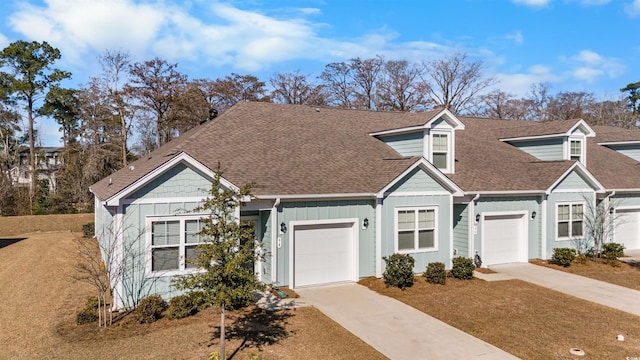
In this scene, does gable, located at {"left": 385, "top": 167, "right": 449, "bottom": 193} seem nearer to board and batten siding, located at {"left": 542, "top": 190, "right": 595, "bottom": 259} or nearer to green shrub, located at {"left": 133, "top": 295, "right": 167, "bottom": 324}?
board and batten siding, located at {"left": 542, "top": 190, "right": 595, "bottom": 259}

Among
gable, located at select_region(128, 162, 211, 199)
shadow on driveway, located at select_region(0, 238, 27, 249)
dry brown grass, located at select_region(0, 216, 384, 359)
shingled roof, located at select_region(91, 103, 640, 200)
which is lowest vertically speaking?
shadow on driveway, located at select_region(0, 238, 27, 249)

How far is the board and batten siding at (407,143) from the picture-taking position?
58.1ft

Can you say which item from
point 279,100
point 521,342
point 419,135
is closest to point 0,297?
point 521,342

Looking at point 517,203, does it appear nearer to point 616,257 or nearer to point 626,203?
point 616,257

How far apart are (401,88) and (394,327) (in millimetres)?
37054

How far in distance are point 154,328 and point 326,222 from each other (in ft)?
20.9

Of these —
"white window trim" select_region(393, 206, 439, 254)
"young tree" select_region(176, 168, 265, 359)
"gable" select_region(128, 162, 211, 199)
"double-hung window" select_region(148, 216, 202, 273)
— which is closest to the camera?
"young tree" select_region(176, 168, 265, 359)

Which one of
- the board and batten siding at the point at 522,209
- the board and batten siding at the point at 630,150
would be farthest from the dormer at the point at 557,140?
the board and batten siding at the point at 630,150

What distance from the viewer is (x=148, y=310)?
10164 millimetres

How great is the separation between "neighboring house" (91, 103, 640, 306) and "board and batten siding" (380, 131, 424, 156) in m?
0.05

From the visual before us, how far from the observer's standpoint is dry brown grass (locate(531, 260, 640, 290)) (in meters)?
15.4

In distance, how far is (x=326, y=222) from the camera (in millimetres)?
14133

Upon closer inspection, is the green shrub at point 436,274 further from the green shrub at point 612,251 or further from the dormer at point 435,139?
the green shrub at point 612,251

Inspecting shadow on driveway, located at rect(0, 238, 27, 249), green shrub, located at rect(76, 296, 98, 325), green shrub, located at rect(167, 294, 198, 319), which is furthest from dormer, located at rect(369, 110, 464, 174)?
shadow on driveway, located at rect(0, 238, 27, 249)
